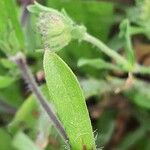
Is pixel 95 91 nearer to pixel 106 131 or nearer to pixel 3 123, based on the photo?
pixel 106 131

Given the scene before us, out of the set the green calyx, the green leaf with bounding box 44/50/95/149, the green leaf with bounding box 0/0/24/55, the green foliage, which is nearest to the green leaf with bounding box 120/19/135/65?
the green foliage

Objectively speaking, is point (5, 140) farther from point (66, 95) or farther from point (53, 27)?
point (66, 95)

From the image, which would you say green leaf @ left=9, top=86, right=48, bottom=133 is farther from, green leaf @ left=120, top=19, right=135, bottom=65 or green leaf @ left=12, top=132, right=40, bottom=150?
green leaf @ left=120, top=19, right=135, bottom=65

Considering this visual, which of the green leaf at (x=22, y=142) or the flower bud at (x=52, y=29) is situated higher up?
the flower bud at (x=52, y=29)

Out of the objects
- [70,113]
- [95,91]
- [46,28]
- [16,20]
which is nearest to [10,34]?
[16,20]

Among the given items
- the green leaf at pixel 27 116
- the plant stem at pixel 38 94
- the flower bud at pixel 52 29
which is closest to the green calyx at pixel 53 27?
the flower bud at pixel 52 29

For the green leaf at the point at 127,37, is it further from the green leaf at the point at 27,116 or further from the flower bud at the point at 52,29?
the green leaf at the point at 27,116
